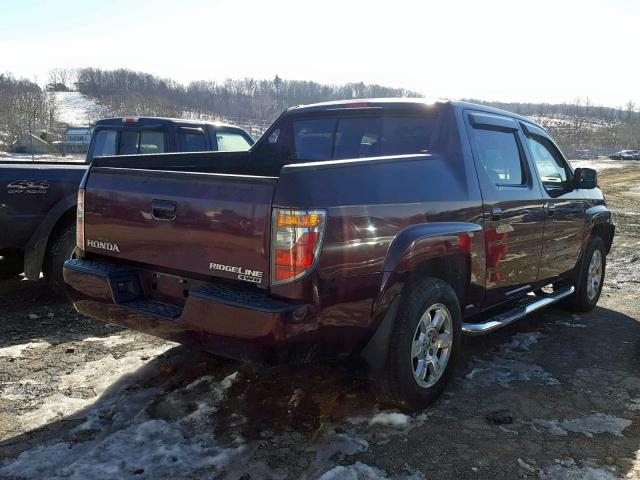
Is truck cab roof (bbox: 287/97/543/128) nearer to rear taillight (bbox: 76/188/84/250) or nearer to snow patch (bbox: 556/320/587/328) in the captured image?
rear taillight (bbox: 76/188/84/250)

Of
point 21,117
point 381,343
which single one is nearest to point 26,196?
point 381,343

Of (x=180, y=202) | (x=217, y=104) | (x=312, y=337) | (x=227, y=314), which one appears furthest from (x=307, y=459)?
(x=217, y=104)

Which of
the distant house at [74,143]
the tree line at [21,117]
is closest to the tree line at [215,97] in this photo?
the tree line at [21,117]

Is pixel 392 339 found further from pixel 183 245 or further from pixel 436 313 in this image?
pixel 183 245

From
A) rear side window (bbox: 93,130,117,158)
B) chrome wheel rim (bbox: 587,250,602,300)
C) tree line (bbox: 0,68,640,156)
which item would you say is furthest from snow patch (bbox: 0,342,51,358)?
tree line (bbox: 0,68,640,156)

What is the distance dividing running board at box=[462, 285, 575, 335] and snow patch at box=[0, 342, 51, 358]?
3.27m

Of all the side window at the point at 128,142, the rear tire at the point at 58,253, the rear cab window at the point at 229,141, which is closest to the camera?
the rear tire at the point at 58,253

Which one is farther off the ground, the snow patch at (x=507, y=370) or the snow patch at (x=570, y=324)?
the snow patch at (x=507, y=370)

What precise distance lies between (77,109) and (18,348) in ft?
543

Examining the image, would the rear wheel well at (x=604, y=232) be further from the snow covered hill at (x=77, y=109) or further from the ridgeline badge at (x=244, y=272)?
the snow covered hill at (x=77, y=109)

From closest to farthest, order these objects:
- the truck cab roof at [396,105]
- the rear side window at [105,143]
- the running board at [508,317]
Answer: the running board at [508,317], the truck cab roof at [396,105], the rear side window at [105,143]

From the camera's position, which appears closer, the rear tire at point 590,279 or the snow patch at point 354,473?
the snow patch at point 354,473

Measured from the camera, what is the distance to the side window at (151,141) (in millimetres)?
7512

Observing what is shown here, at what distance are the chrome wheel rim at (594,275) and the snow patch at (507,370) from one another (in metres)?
1.53
